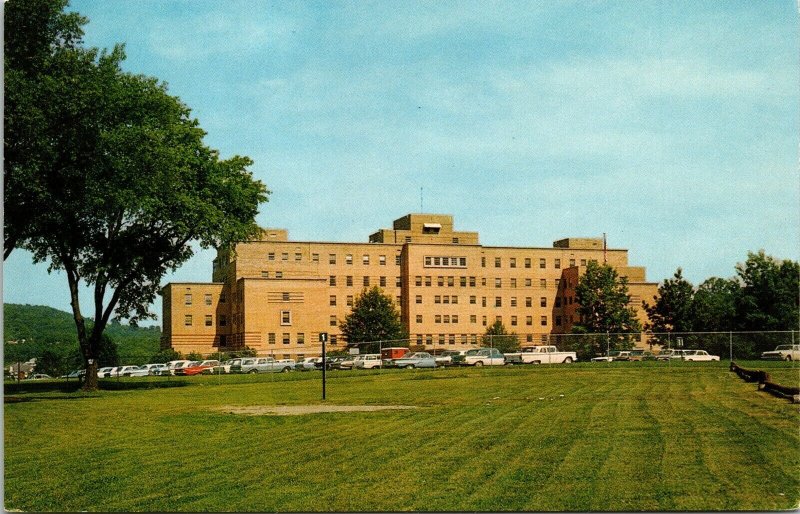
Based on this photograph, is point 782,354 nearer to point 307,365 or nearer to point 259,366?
point 307,365

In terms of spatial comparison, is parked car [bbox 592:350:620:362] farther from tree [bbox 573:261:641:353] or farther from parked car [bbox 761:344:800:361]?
tree [bbox 573:261:641:353]

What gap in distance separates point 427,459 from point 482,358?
51.6m

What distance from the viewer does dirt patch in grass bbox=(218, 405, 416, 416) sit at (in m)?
21.8

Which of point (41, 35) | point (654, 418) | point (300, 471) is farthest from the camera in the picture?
point (41, 35)

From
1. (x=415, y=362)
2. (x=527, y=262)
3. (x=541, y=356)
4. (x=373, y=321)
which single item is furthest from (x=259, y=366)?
(x=527, y=262)

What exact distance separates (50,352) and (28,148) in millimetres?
57661

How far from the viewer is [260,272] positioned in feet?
359

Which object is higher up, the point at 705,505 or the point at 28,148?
the point at 28,148

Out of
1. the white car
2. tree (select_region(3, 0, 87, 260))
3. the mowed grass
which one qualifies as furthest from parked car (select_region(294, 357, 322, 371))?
the mowed grass

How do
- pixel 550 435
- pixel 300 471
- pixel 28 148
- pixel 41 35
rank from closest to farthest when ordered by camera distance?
pixel 300 471 < pixel 550 435 < pixel 28 148 < pixel 41 35

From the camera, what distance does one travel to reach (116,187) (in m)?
32.1

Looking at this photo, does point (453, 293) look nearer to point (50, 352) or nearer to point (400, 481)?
point (50, 352)

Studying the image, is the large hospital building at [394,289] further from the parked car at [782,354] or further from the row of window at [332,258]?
the parked car at [782,354]

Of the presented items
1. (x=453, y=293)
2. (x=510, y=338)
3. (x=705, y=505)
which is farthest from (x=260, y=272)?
(x=705, y=505)
